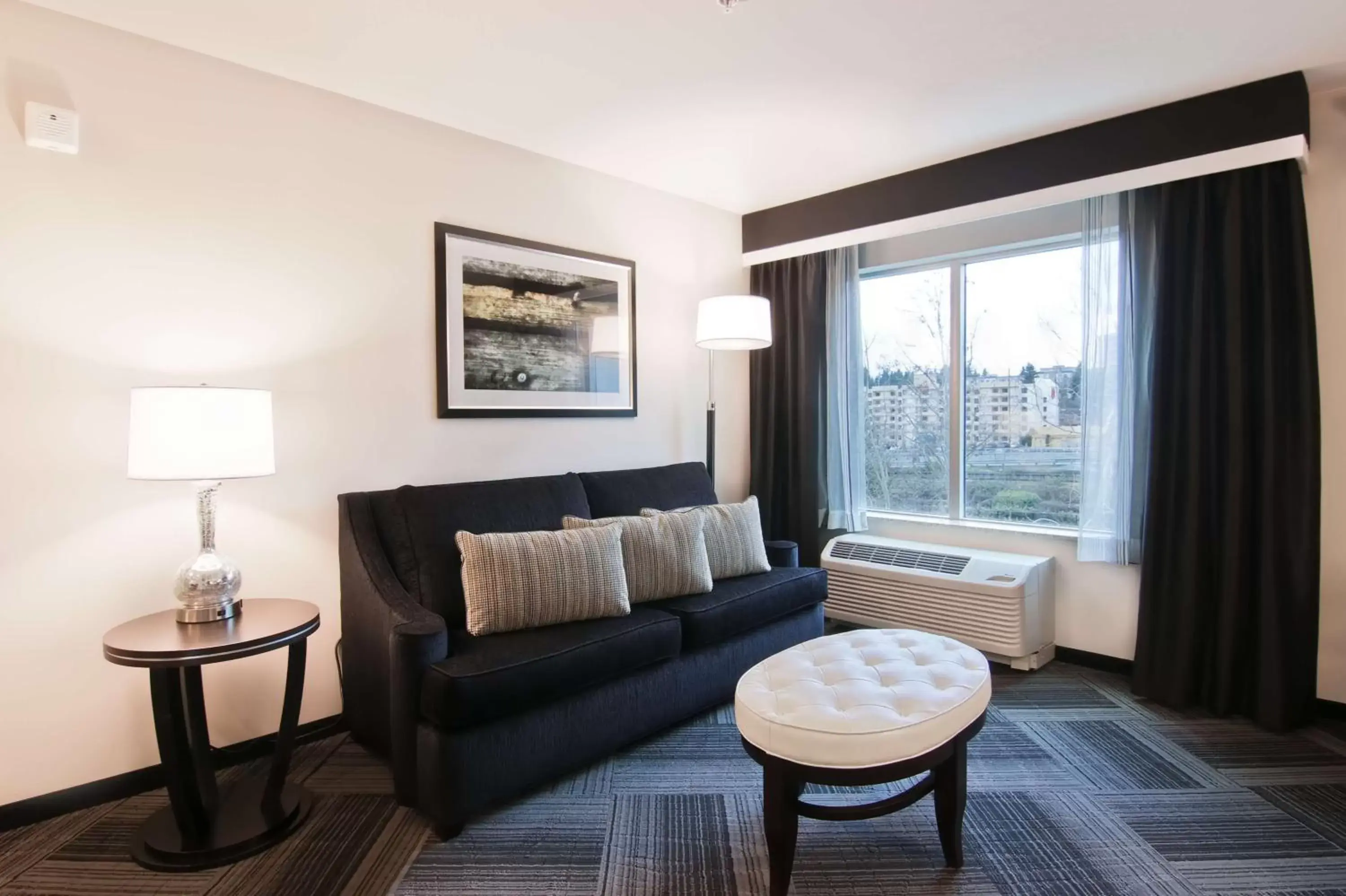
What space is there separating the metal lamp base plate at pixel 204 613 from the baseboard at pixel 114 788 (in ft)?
2.04

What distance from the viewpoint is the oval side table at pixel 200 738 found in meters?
1.95

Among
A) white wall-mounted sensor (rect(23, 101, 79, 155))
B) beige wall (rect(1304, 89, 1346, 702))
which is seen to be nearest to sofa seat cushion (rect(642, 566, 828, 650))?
beige wall (rect(1304, 89, 1346, 702))

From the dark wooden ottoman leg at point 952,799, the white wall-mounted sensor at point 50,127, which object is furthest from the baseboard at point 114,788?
the dark wooden ottoman leg at point 952,799

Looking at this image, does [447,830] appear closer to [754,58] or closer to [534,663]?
[534,663]

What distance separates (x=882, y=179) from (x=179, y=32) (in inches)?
123

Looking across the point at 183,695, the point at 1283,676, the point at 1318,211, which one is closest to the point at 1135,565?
the point at 1283,676

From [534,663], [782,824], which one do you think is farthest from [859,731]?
[534,663]

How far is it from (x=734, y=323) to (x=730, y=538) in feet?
3.70

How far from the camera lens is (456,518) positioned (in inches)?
107

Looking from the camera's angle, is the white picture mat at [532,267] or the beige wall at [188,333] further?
the white picture mat at [532,267]

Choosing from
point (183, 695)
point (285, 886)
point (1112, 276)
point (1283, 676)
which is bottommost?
point (285, 886)

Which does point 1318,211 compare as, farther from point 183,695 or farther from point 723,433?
point 183,695

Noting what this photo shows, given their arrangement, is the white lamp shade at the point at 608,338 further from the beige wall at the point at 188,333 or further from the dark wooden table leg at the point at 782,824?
the dark wooden table leg at the point at 782,824

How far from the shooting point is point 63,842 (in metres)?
2.07
